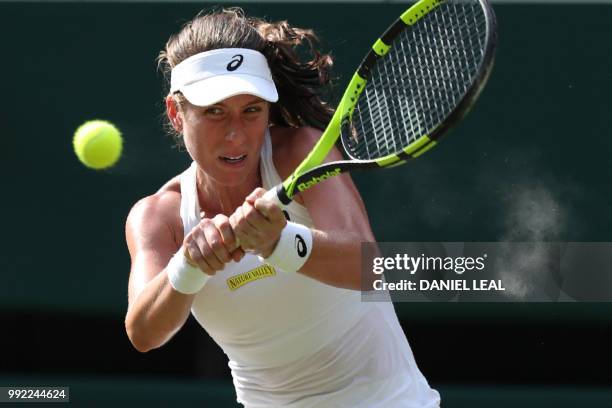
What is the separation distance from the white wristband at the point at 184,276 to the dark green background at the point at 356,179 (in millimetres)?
1987

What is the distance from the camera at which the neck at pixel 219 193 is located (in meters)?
2.51

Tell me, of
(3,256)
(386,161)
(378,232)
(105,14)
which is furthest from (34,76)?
(386,161)

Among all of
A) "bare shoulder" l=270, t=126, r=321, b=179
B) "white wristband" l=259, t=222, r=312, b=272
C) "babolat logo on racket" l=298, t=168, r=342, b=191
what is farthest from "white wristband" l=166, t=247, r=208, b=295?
"bare shoulder" l=270, t=126, r=321, b=179

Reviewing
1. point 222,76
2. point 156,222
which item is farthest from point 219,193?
point 222,76

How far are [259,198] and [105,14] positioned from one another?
2.39 meters

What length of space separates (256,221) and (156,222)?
49 cm

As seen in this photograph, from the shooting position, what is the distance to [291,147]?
96.8 inches

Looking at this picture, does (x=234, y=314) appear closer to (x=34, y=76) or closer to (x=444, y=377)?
(x=444, y=377)

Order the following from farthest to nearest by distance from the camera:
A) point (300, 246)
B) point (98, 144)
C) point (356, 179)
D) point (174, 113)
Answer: point (356, 179) < point (98, 144) < point (174, 113) < point (300, 246)

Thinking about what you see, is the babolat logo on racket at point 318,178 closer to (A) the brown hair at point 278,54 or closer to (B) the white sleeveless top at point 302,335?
(B) the white sleeveless top at point 302,335

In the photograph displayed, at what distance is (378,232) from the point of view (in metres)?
4.21

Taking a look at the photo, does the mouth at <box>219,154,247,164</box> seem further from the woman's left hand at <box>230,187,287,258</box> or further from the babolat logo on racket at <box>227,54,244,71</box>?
the woman's left hand at <box>230,187,287,258</box>

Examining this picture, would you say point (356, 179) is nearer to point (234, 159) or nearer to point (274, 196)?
point (234, 159)

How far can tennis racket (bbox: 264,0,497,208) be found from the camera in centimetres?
211
